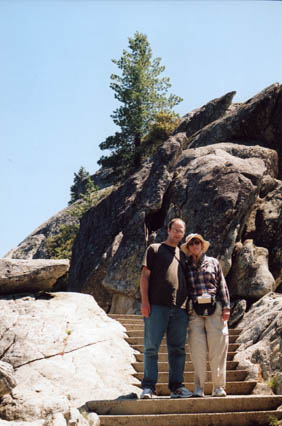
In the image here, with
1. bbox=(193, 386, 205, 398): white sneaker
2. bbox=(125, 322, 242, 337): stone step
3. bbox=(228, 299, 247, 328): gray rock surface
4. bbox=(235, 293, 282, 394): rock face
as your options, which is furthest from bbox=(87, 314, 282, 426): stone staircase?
bbox=(228, 299, 247, 328): gray rock surface

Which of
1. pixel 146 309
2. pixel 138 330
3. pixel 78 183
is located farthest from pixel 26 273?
pixel 78 183

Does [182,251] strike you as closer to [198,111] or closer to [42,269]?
[42,269]

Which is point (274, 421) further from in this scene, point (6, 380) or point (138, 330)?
point (138, 330)

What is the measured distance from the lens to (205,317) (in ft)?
23.7

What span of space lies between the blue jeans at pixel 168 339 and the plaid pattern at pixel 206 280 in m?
0.40

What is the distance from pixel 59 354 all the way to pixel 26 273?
2.03m

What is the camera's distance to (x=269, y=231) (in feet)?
52.1

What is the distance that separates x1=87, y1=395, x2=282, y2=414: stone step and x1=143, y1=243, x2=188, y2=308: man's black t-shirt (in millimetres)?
1247

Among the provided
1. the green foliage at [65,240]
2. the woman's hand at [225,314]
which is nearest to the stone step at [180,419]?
the woman's hand at [225,314]

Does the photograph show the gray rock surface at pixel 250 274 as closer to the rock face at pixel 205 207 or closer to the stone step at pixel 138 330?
the rock face at pixel 205 207

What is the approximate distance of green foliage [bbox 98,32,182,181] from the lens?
3459 centimetres

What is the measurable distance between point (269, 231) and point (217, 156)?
318 cm

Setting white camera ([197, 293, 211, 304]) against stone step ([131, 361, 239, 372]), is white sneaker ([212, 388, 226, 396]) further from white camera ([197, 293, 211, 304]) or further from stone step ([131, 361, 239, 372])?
stone step ([131, 361, 239, 372])

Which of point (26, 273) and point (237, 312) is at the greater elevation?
point (26, 273)
